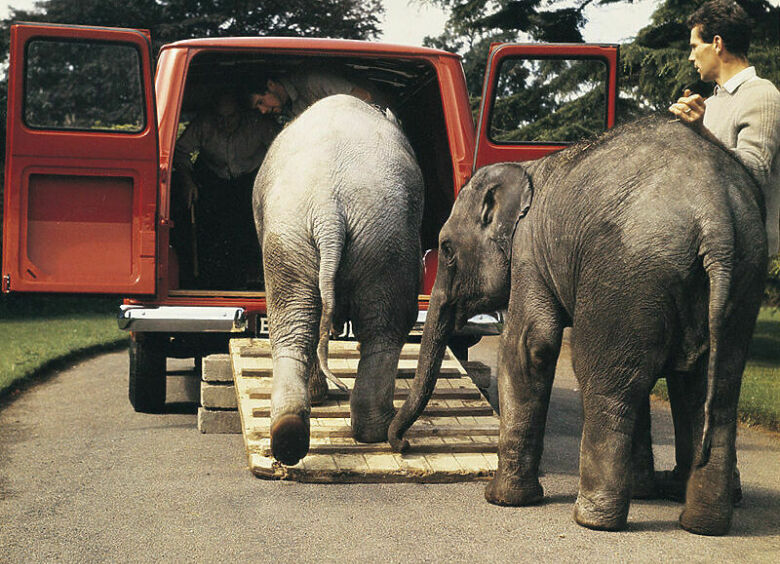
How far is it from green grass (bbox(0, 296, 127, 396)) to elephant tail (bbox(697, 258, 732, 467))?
15.0 feet

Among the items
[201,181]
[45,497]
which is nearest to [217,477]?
[45,497]

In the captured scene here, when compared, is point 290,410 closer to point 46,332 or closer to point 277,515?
point 277,515

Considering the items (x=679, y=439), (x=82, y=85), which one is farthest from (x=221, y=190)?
(x=82, y=85)

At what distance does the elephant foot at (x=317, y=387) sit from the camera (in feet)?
20.7

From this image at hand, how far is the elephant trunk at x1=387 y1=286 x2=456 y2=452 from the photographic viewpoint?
17.0ft

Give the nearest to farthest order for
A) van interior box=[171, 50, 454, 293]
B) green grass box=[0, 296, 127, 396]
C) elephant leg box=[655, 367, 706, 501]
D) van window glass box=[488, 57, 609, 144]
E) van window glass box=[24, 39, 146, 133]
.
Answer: elephant leg box=[655, 367, 706, 501]
van interior box=[171, 50, 454, 293]
green grass box=[0, 296, 127, 396]
van window glass box=[488, 57, 609, 144]
van window glass box=[24, 39, 146, 133]

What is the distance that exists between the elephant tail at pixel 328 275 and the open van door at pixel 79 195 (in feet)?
5.56

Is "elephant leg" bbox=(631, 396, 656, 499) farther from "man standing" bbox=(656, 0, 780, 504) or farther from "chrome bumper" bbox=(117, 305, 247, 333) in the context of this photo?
"chrome bumper" bbox=(117, 305, 247, 333)

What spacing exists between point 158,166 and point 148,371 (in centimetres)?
160

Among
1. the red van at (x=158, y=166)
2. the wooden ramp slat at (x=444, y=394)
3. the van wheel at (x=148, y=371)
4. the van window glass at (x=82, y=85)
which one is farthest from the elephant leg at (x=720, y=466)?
the van window glass at (x=82, y=85)

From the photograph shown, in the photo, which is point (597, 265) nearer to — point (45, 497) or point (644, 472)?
point (644, 472)

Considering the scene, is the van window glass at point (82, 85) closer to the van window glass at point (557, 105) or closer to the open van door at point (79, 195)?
the van window glass at point (557, 105)

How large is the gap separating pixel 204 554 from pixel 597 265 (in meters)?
1.90

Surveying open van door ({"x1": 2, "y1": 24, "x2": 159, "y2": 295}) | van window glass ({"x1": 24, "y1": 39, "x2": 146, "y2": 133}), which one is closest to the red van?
open van door ({"x1": 2, "y1": 24, "x2": 159, "y2": 295})
